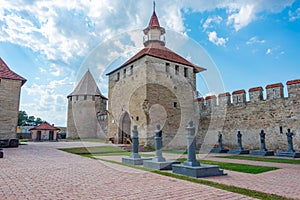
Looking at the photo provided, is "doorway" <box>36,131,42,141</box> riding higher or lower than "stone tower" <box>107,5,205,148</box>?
lower

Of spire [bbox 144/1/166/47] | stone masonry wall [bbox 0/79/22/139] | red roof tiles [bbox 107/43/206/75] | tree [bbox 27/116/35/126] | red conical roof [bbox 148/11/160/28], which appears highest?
red conical roof [bbox 148/11/160/28]

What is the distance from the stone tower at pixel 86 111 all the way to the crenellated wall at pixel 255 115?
19156 millimetres

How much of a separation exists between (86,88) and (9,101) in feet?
66.0

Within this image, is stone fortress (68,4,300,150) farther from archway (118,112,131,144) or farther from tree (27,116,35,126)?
tree (27,116,35,126)

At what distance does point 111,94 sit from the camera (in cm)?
2125

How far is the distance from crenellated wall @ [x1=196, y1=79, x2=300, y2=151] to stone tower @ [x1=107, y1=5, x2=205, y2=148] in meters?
2.10

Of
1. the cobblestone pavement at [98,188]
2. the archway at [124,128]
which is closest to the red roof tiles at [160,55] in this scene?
the archway at [124,128]

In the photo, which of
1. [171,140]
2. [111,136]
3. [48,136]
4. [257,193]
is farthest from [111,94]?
[257,193]

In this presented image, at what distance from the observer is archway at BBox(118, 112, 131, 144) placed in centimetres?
1885

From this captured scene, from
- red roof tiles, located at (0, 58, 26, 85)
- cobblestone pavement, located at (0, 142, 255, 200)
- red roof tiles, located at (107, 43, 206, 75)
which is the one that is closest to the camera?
cobblestone pavement, located at (0, 142, 255, 200)

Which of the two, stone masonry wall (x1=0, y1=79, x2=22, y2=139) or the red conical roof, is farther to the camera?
the red conical roof

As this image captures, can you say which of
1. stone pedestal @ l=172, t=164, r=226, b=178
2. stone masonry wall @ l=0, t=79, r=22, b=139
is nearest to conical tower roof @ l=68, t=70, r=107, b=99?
stone masonry wall @ l=0, t=79, r=22, b=139

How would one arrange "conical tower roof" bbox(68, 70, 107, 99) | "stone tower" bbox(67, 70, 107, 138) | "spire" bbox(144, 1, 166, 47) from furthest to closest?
1. "conical tower roof" bbox(68, 70, 107, 99)
2. "stone tower" bbox(67, 70, 107, 138)
3. "spire" bbox(144, 1, 166, 47)

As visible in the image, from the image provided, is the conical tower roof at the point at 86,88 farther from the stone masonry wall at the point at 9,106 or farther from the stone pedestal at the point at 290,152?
the stone pedestal at the point at 290,152
